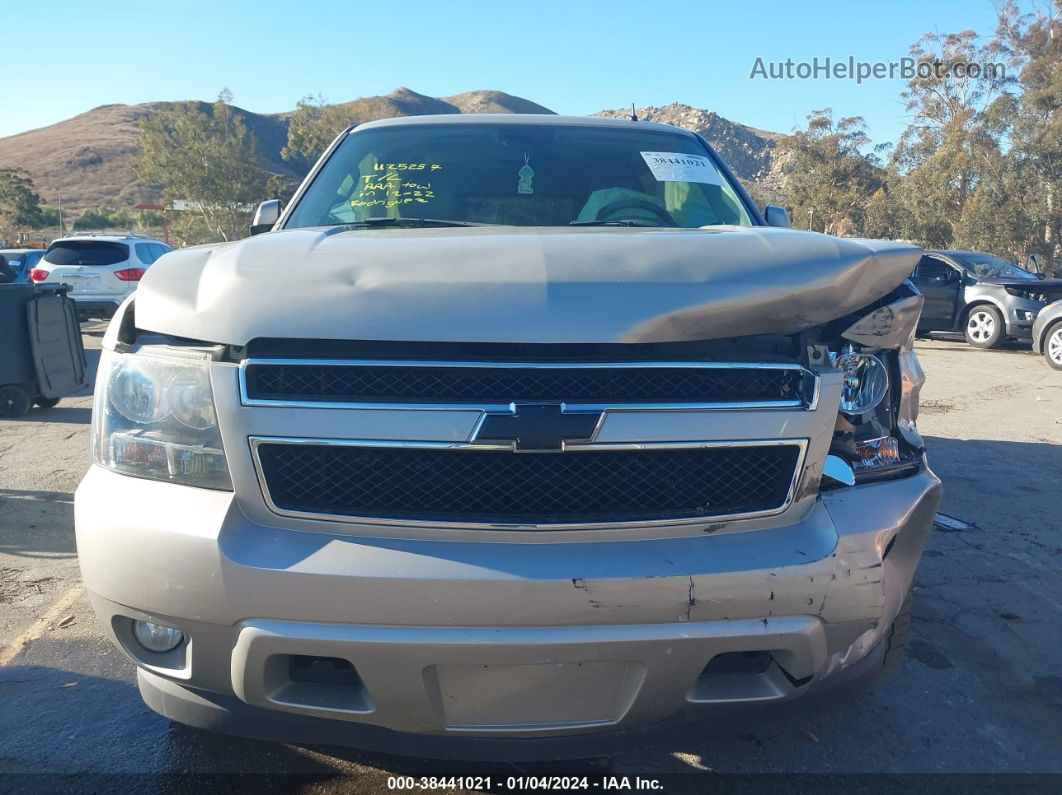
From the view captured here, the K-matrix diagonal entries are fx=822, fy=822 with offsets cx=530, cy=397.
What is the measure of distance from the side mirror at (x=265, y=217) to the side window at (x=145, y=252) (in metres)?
12.1

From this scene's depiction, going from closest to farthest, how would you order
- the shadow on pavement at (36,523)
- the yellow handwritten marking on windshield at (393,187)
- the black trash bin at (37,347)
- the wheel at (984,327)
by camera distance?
the yellow handwritten marking on windshield at (393,187), the shadow on pavement at (36,523), the black trash bin at (37,347), the wheel at (984,327)

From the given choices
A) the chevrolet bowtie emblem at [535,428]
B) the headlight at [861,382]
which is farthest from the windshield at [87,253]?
the headlight at [861,382]

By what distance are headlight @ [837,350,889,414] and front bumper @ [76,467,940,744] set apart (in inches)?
12.6

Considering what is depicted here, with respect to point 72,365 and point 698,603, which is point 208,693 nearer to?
point 698,603

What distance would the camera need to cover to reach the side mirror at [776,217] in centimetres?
337

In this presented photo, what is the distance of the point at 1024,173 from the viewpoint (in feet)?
103

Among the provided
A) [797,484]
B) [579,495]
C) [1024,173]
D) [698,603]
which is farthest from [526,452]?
[1024,173]

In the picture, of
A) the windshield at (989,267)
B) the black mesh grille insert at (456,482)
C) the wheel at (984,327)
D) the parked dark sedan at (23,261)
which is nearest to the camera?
the black mesh grille insert at (456,482)

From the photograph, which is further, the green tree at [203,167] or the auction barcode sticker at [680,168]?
the green tree at [203,167]

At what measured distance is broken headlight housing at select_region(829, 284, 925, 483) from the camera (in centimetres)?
205

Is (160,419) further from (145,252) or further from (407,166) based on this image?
(145,252)

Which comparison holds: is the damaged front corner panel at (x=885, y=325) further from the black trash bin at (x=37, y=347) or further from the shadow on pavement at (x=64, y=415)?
the shadow on pavement at (x=64, y=415)

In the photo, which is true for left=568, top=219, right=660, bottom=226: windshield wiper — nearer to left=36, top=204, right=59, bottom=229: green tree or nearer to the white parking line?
the white parking line

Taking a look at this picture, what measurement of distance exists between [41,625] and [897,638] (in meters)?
3.15
